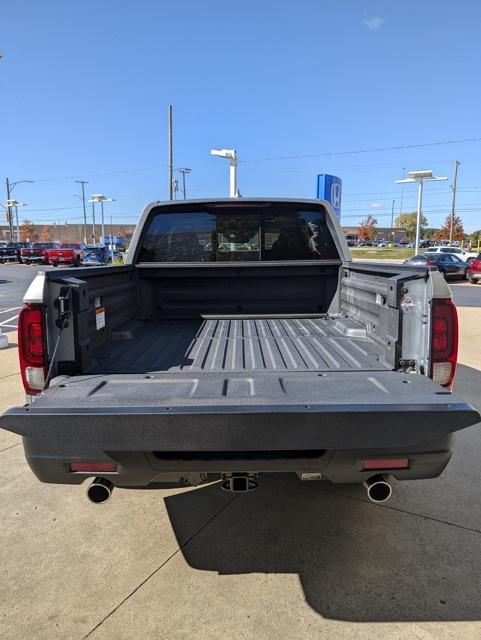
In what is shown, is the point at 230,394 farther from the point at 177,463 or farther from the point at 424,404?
the point at 424,404

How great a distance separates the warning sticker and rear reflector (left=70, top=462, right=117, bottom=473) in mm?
1096

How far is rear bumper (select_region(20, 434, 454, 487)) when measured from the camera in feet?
7.11

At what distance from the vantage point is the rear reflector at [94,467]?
218cm

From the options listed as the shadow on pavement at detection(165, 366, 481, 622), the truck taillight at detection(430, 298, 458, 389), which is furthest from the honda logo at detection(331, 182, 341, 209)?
the truck taillight at detection(430, 298, 458, 389)

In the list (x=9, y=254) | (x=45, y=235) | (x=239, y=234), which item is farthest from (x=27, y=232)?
(x=239, y=234)

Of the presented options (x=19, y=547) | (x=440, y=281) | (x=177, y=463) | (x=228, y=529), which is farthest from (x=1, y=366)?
(x=440, y=281)

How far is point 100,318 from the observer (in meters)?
3.20

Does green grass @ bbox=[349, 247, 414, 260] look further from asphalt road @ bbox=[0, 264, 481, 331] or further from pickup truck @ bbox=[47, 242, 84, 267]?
pickup truck @ bbox=[47, 242, 84, 267]

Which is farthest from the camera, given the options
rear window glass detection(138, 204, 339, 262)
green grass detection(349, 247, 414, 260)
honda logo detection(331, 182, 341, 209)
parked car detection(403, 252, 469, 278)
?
green grass detection(349, 247, 414, 260)

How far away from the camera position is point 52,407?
2.08 m

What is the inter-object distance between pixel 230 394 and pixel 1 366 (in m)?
6.01

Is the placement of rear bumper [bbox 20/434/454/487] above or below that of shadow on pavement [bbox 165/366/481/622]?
above

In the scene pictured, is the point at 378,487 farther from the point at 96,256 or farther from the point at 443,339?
the point at 96,256

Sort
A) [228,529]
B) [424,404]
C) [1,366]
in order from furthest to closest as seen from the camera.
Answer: [1,366] < [228,529] < [424,404]
